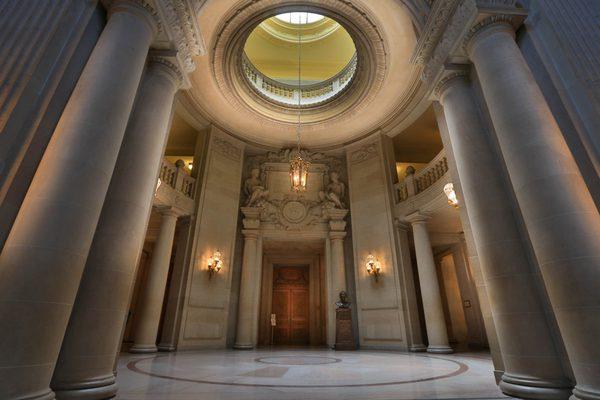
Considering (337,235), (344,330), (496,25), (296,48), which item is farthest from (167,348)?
(296,48)

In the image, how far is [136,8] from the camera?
154 inches

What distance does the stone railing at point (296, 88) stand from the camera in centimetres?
1144

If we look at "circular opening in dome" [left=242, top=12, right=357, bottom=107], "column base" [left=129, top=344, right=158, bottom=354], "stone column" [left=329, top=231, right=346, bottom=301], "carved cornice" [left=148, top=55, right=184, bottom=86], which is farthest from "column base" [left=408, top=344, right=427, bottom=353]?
"circular opening in dome" [left=242, top=12, right=357, bottom=107]

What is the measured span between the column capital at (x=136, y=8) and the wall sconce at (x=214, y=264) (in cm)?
694

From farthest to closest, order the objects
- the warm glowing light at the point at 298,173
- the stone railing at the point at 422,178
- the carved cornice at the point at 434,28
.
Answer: the stone railing at the point at 422,178
the warm glowing light at the point at 298,173
the carved cornice at the point at 434,28

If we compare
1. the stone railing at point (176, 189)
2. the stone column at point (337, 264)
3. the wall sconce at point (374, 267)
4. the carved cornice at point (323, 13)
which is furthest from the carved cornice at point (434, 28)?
the stone railing at point (176, 189)

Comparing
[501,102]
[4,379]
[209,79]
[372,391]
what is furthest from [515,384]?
[209,79]

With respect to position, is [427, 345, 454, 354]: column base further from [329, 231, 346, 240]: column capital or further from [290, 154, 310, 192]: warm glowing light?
[290, 154, 310, 192]: warm glowing light

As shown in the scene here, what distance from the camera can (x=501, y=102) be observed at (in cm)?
374

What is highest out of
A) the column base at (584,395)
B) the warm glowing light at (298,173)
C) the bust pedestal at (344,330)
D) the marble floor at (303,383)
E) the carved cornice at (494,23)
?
the carved cornice at (494,23)

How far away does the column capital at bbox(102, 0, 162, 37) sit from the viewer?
12.6 ft

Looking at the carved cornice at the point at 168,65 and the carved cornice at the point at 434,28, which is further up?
the carved cornice at the point at 434,28

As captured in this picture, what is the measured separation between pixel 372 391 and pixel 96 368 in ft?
9.24

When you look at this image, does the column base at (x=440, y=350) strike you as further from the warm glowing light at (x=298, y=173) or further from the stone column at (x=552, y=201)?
the stone column at (x=552, y=201)
